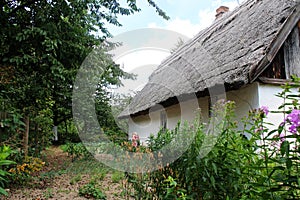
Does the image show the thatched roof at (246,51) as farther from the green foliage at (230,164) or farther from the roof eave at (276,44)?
the green foliage at (230,164)

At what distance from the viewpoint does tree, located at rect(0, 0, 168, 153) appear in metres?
4.78

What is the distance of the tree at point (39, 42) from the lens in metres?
4.78

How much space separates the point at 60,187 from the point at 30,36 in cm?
317

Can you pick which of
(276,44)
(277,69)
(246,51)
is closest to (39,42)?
(246,51)

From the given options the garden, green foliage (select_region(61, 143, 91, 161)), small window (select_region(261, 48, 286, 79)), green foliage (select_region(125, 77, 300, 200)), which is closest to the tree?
small window (select_region(261, 48, 286, 79))

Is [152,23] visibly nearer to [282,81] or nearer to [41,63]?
[41,63]

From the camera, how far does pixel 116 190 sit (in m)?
4.97

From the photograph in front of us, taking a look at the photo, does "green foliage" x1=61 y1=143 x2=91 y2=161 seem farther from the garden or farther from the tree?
the garden

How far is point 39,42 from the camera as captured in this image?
5.05 m

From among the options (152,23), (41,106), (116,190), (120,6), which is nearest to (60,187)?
(116,190)

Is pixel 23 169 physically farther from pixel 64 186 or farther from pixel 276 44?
pixel 276 44

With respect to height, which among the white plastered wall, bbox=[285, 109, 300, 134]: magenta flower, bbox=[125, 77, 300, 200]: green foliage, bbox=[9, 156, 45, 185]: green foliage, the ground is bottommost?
the ground

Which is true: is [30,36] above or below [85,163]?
above

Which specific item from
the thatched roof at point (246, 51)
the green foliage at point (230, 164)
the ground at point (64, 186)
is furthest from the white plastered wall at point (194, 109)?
the ground at point (64, 186)
